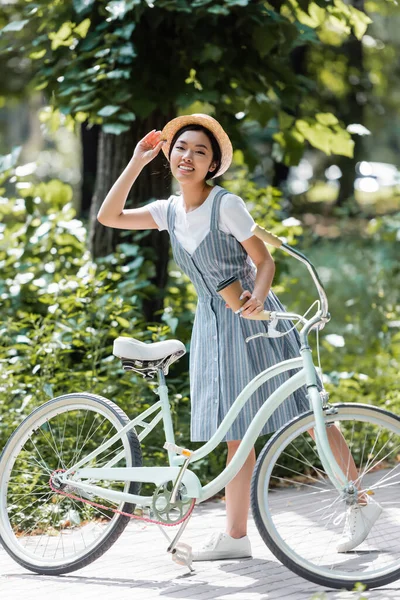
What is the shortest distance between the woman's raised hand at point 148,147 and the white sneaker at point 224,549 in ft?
5.16

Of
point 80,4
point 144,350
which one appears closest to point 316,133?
point 80,4

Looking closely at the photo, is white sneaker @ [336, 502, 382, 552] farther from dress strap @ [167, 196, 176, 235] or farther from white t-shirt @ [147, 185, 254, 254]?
dress strap @ [167, 196, 176, 235]

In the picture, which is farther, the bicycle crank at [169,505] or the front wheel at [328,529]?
the bicycle crank at [169,505]

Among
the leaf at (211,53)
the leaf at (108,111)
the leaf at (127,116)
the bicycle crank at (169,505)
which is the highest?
the leaf at (211,53)

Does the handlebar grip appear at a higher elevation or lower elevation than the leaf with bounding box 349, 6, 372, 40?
lower

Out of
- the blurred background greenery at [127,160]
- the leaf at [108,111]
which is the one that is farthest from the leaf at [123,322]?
the leaf at [108,111]

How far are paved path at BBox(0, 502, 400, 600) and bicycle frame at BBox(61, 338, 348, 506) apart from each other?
32cm

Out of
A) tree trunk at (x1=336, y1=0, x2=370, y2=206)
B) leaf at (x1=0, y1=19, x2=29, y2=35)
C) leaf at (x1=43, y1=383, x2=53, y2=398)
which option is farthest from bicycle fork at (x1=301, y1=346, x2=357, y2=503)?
tree trunk at (x1=336, y1=0, x2=370, y2=206)

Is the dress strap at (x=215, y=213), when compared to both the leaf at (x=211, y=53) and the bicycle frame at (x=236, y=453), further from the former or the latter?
the leaf at (x=211, y=53)

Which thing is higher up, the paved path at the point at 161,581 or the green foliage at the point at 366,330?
the paved path at the point at 161,581

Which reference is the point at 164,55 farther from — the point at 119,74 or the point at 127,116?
the point at 127,116

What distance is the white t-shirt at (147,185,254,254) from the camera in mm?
3836

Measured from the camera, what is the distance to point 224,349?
3.94 metres

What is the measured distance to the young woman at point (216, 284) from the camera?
12.8 ft
